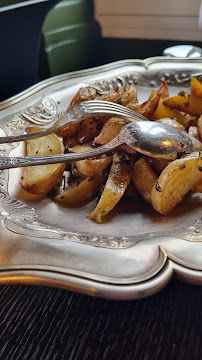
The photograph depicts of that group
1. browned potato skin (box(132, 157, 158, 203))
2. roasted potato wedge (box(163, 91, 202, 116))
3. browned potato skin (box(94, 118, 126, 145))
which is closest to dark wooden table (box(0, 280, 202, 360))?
browned potato skin (box(132, 157, 158, 203))

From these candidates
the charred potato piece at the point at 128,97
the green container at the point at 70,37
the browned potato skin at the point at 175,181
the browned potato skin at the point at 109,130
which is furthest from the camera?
the green container at the point at 70,37

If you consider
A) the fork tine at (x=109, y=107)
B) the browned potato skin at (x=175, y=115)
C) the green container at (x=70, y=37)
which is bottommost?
the green container at (x=70, y=37)

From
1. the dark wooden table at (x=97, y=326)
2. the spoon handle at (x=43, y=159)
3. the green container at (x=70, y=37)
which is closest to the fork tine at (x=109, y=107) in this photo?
the spoon handle at (x=43, y=159)

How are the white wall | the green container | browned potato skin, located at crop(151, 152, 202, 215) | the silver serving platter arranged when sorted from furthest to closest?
the white wall, the green container, browned potato skin, located at crop(151, 152, 202, 215), the silver serving platter

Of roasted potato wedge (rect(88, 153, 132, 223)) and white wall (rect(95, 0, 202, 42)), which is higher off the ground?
roasted potato wedge (rect(88, 153, 132, 223))

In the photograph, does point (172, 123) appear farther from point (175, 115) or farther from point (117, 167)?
point (117, 167)

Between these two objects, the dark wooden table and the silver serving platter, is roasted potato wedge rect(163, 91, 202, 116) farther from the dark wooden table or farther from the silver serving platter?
the dark wooden table

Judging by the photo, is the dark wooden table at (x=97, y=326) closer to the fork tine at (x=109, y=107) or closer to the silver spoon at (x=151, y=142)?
the silver spoon at (x=151, y=142)

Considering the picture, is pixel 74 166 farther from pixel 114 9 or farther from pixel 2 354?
pixel 114 9
